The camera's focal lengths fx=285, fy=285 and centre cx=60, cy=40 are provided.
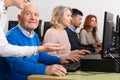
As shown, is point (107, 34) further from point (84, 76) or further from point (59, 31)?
point (59, 31)

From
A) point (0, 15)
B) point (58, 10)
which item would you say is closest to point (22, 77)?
point (0, 15)

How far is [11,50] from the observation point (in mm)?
1766

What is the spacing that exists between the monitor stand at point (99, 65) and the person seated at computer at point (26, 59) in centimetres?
26

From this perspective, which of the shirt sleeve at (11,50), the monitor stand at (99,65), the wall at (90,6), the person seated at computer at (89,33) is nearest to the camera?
the shirt sleeve at (11,50)

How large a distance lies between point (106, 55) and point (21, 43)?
628 mm

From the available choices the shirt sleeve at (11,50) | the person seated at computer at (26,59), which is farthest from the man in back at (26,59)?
the shirt sleeve at (11,50)

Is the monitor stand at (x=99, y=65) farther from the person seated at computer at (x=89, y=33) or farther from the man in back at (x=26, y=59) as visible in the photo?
the person seated at computer at (x=89, y=33)

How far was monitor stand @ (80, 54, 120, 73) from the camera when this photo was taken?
2.05 meters

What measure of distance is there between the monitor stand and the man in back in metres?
0.26

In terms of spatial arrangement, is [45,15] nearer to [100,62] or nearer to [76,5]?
[76,5]

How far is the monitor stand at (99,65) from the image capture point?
6.74ft

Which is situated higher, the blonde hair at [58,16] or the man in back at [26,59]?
the blonde hair at [58,16]

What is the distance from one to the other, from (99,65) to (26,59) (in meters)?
0.54

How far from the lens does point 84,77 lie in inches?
73.1
